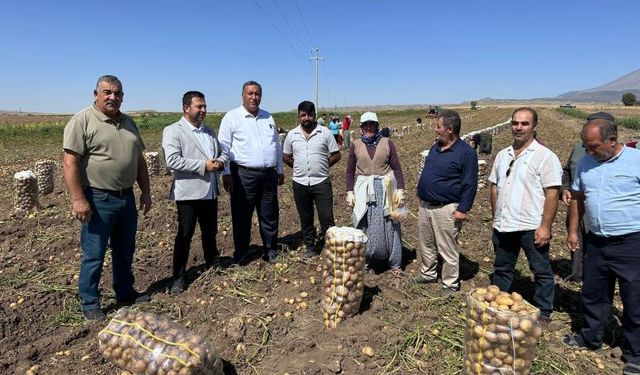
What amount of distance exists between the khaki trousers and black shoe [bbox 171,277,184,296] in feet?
8.49

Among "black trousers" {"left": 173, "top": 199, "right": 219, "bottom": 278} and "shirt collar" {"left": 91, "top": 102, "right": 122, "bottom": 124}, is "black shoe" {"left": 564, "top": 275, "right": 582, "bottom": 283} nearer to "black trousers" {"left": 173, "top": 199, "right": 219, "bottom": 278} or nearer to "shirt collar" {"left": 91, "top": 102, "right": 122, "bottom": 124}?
"black trousers" {"left": 173, "top": 199, "right": 219, "bottom": 278}

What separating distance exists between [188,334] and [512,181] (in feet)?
9.39

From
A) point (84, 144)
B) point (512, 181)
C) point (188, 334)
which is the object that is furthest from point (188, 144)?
point (512, 181)

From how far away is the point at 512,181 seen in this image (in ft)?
11.9

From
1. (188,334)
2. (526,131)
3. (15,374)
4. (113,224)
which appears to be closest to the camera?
(188,334)

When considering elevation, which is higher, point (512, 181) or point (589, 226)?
point (512, 181)

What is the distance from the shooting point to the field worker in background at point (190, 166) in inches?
165

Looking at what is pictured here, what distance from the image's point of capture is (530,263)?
146 inches

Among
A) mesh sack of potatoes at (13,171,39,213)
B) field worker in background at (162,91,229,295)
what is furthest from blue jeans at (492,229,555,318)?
mesh sack of potatoes at (13,171,39,213)

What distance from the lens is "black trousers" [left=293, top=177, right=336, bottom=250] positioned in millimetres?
4914

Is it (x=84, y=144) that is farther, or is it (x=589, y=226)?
(x=84, y=144)

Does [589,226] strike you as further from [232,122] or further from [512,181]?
[232,122]

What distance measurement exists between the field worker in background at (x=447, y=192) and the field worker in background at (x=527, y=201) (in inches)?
10.4

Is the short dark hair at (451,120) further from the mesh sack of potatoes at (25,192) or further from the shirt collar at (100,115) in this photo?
the mesh sack of potatoes at (25,192)
